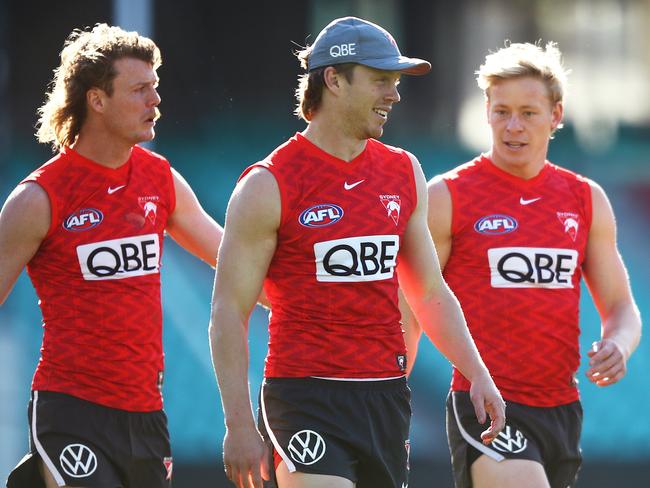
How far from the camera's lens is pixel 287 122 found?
960 centimetres

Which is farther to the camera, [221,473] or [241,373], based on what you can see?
[221,473]

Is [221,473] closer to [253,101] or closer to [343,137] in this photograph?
[253,101]

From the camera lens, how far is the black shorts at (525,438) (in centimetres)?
530

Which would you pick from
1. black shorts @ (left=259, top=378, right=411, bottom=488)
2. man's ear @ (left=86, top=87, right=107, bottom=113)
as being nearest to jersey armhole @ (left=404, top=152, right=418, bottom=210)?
black shorts @ (left=259, top=378, right=411, bottom=488)

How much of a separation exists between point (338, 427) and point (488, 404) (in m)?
0.53

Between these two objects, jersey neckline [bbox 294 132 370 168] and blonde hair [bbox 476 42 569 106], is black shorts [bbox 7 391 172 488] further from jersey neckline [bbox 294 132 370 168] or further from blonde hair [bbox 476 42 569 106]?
blonde hair [bbox 476 42 569 106]

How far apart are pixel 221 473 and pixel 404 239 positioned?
4769 millimetres

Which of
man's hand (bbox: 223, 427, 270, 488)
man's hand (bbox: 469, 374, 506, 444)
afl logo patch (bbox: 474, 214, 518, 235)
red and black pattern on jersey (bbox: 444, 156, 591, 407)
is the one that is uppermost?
afl logo patch (bbox: 474, 214, 518, 235)

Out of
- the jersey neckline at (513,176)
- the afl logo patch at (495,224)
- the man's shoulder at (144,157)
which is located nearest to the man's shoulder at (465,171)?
the jersey neckline at (513,176)

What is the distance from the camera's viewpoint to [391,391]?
15.7ft

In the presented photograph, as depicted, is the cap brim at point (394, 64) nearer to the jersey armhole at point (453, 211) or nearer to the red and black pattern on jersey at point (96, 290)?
the jersey armhole at point (453, 211)

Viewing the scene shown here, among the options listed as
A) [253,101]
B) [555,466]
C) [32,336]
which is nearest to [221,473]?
[32,336]

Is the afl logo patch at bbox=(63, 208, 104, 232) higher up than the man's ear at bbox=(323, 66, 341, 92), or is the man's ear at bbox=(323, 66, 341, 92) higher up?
the man's ear at bbox=(323, 66, 341, 92)

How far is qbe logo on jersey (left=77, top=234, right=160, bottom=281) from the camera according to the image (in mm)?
5141
